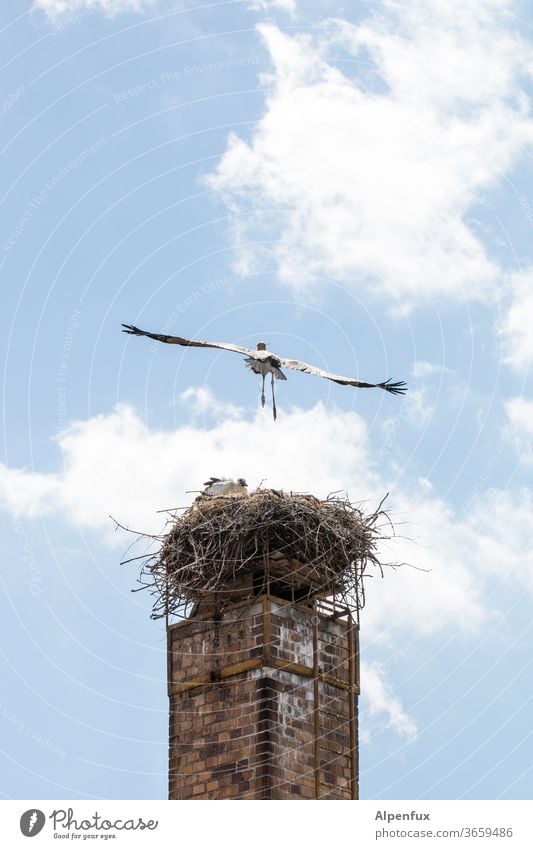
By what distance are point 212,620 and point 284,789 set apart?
3997 mm

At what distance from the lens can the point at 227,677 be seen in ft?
139

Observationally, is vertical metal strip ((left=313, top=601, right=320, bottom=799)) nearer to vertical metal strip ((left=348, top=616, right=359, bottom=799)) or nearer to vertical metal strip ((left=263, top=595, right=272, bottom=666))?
vertical metal strip ((left=348, top=616, right=359, bottom=799))

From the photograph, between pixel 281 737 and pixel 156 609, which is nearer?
pixel 281 737

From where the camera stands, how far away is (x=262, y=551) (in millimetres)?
43000

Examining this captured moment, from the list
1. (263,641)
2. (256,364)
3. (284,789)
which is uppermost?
(256,364)

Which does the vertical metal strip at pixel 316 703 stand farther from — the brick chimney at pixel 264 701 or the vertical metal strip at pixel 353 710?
the vertical metal strip at pixel 353 710

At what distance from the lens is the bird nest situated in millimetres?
42875

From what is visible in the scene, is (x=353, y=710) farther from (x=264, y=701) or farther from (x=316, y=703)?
(x=264, y=701)

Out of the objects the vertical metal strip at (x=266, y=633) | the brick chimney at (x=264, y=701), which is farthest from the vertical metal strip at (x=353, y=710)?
the vertical metal strip at (x=266, y=633)

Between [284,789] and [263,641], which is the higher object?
[263,641]

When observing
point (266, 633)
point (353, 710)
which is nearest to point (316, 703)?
point (353, 710)

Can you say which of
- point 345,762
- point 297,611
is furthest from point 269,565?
point 345,762

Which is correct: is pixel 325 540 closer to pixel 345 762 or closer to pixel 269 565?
pixel 269 565

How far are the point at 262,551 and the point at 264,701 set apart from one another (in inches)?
122
